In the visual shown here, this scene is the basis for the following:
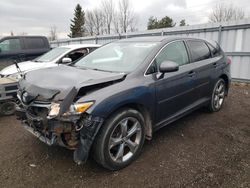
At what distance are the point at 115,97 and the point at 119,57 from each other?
1.17m

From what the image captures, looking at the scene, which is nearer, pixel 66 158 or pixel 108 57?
pixel 66 158

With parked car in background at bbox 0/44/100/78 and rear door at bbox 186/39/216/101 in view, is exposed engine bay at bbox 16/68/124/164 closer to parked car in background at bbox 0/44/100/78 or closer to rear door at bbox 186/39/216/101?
rear door at bbox 186/39/216/101

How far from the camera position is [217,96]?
5.02 meters

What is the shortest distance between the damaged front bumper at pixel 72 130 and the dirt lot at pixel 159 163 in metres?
0.48

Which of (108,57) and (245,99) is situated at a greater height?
(108,57)

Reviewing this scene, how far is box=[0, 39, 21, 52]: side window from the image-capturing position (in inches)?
358

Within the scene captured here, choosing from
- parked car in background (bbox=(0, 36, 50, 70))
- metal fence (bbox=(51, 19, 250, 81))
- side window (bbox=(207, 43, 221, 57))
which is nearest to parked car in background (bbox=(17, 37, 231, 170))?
side window (bbox=(207, 43, 221, 57))

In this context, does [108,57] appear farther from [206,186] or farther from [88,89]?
[206,186]

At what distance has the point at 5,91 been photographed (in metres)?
4.92

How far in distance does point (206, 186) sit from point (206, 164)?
480 millimetres

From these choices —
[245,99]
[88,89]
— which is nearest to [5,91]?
[88,89]

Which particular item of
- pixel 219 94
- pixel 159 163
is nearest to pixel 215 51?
pixel 219 94

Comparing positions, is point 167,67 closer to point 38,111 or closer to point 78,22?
point 38,111

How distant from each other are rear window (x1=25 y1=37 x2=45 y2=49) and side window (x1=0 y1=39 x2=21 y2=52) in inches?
15.1
